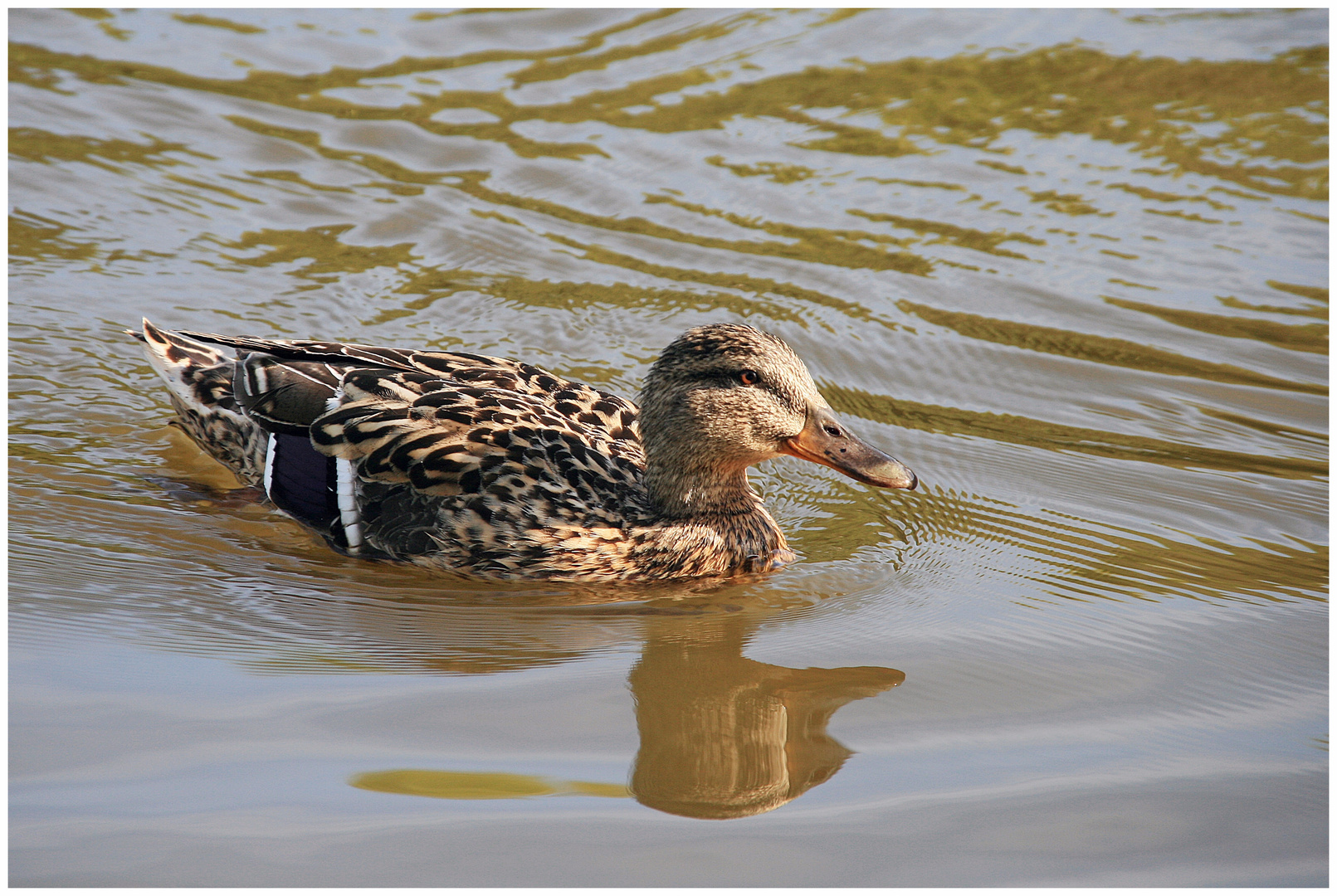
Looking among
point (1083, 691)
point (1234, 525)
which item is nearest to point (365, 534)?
point (1083, 691)

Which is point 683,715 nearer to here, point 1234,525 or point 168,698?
point 168,698

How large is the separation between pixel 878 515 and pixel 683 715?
215cm

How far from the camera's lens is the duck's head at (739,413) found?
545cm

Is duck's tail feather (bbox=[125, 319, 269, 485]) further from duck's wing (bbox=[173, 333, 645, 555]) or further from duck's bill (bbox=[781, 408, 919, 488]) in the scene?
duck's bill (bbox=[781, 408, 919, 488])

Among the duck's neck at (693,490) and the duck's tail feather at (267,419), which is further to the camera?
the duck's tail feather at (267,419)

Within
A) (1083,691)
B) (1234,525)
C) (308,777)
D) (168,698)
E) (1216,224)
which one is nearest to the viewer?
(308,777)

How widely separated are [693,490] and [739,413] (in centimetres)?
43

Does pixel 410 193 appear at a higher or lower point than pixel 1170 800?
higher

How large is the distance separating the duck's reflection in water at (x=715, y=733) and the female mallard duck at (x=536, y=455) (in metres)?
0.57

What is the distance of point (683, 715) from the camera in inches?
178

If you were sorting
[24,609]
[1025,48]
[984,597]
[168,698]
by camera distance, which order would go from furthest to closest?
[1025,48]
[984,597]
[24,609]
[168,698]

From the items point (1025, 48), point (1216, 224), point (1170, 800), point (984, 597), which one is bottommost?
point (1170, 800)

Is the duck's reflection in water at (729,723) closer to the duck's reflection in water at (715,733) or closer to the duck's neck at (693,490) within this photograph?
the duck's reflection in water at (715,733)

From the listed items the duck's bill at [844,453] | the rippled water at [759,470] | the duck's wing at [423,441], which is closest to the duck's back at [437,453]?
the duck's wing at [423,441]
